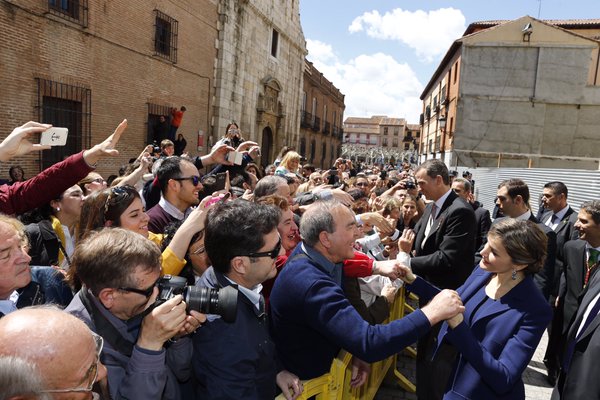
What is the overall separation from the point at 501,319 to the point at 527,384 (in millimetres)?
2633

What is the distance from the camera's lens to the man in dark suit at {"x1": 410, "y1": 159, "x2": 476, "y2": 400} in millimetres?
3746

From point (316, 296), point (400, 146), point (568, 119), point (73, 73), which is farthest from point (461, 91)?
point (400, 146)

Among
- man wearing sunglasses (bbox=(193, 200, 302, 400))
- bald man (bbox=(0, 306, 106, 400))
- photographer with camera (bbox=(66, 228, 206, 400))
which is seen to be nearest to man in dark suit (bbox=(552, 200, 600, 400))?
man wearing sunglasses (bbox=(193, 200, 302, 400))

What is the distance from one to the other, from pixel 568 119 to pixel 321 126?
17.6 meters

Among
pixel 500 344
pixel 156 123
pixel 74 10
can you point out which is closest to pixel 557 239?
pixel 500 344

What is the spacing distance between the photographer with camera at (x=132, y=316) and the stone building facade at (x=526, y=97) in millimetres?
22472

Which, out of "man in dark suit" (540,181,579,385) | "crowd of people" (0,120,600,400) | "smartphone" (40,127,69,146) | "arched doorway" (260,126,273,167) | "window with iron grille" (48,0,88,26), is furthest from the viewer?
"arched doorway" (260,126,273,167)

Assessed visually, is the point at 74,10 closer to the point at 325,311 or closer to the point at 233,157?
the point at 233,157

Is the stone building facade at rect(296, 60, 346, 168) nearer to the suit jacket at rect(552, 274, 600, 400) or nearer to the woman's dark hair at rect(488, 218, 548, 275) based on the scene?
the woman's dark hair at rect(488, 218, 548, 275)

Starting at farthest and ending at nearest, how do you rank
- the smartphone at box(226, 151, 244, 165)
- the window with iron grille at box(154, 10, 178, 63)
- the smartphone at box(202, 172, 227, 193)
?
the window with iron grille at box(154, 10, 178, 63)
the smartphone at box(226, 151, 244, 165)
the smartphone at box(202, 172, 227, 193)

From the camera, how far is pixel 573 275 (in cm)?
402

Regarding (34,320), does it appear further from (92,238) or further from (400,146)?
(400,146)

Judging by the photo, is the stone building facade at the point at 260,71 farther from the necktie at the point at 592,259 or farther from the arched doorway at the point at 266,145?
the necktie at the point at 592,259

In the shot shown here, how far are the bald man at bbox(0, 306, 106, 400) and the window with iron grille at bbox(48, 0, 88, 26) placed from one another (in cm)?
1019
